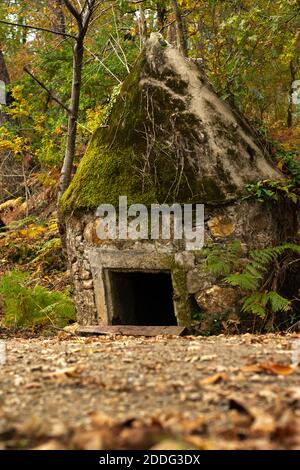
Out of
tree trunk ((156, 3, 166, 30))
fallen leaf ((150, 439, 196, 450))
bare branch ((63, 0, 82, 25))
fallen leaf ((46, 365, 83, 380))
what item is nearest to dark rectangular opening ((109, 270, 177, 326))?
fallen leaf ((46, 365, 83, 380))

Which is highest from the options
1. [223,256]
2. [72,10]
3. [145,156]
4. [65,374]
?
[72,10]

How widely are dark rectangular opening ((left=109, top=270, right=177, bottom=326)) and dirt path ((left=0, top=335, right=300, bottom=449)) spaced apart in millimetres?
3169

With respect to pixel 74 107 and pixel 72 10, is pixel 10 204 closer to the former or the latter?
pixel 74 107

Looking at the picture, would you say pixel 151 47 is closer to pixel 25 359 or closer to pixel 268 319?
pixel 268 319

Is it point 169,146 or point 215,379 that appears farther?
point 169,146

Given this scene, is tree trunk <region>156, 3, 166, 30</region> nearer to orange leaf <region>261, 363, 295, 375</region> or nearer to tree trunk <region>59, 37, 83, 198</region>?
tree trunk <region>59, 37, 83, 198</region>

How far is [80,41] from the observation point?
8.85m

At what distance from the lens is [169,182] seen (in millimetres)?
6684

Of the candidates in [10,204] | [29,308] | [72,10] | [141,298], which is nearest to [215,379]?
[29,308]

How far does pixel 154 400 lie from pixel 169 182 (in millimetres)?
4301

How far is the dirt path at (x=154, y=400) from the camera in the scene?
7.23 feet

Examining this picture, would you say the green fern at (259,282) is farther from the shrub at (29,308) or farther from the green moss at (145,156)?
the shrub at (29,308)

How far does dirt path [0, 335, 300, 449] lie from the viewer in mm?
2203
